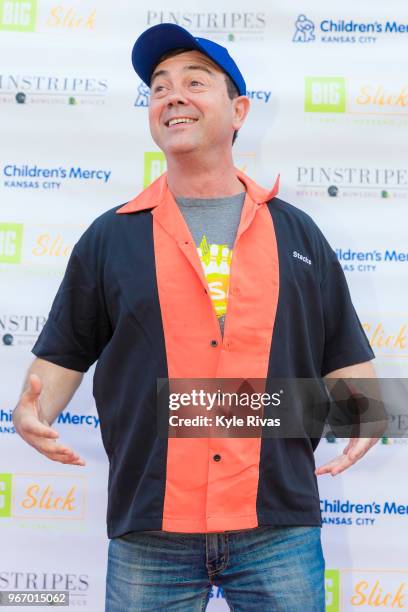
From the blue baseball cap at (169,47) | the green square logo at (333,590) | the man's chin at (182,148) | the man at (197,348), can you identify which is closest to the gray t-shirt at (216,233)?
the man at (197,348)

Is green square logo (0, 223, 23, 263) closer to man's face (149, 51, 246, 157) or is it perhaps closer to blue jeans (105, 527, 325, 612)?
man's face (149, 51, 246, 157)

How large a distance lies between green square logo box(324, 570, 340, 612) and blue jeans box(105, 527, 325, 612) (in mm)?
978

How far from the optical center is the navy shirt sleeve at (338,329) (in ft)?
6.48

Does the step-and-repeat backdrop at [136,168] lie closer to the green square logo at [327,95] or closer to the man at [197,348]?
the green square logo at [327,95]

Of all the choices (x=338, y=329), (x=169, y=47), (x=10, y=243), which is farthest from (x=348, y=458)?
(x=10, y=243)

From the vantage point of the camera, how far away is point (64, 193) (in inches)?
108

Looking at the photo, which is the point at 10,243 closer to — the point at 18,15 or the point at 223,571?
the point at 18,15

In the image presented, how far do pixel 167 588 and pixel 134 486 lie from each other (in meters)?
0.25

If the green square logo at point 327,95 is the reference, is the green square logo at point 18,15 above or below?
above

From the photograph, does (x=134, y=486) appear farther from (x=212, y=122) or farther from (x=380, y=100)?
(x=380, y=100)

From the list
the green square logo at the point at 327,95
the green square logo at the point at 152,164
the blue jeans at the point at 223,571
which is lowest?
the blue jeans at the point at 223,571

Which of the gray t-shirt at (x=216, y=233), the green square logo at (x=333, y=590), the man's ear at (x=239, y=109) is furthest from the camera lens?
the green square logo at (x=333, y=590)

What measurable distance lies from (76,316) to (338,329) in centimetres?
71

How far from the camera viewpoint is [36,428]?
1.72 meters
